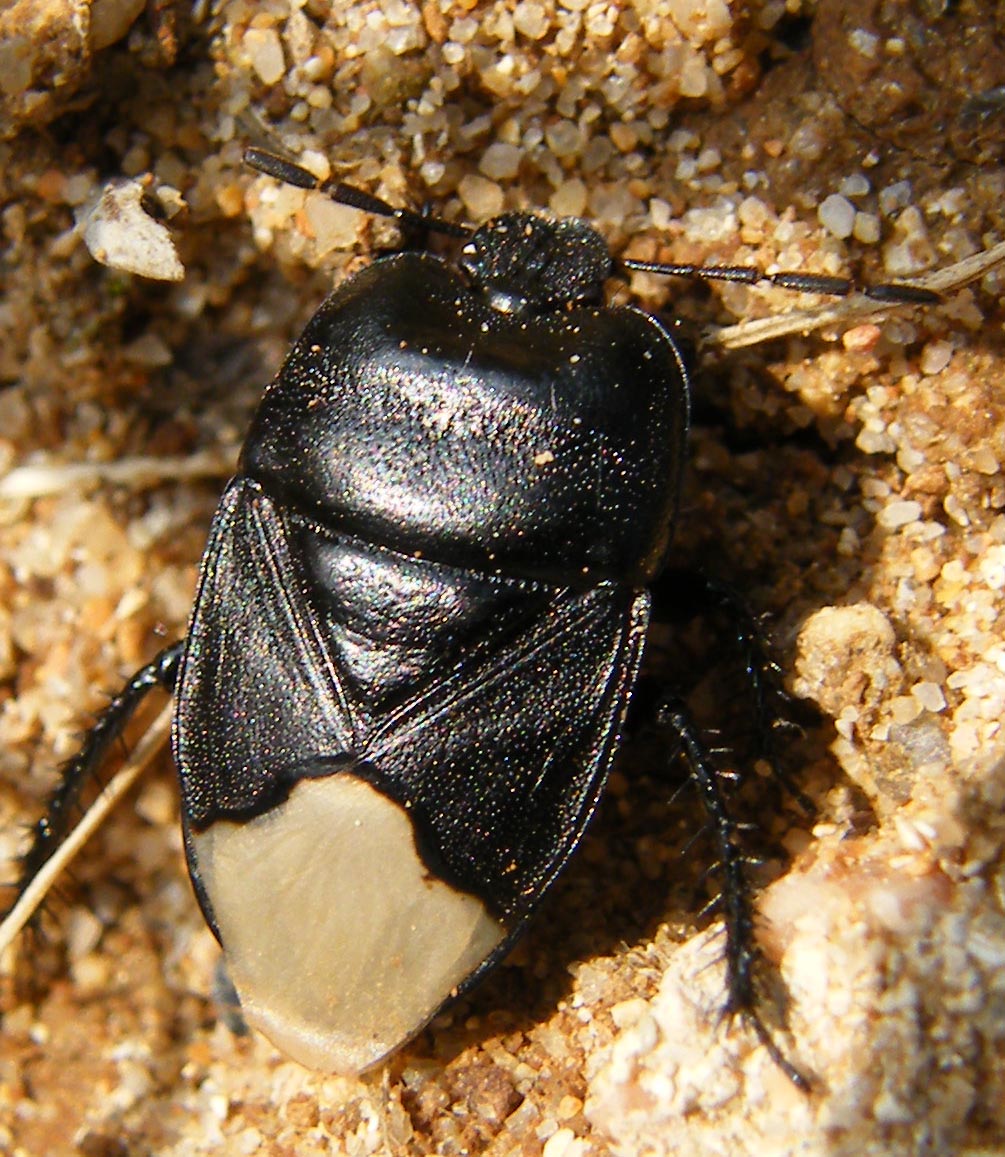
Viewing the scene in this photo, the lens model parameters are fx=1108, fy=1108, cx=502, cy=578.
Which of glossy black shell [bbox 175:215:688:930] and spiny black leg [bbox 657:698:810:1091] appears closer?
spiny black leg [bbox 657:698:810:1091]

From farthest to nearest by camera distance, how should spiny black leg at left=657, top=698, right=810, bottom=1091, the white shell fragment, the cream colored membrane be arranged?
the white shell fragment < the cream colored membrane < spiny black leg at left=657, top=698, right=810, bottom=1091

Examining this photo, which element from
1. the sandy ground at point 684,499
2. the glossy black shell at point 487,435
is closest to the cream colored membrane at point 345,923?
the sandy ground at point 684,499

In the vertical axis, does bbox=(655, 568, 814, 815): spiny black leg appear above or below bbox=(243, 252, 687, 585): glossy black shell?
below

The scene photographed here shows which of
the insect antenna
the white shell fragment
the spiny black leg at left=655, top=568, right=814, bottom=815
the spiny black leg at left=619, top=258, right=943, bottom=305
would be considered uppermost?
the spiny black leg at left=619, top=258, right=943, bottom=305

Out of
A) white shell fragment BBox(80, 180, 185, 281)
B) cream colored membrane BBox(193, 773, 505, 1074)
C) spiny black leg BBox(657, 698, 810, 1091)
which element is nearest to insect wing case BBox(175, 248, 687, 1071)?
cream colored membrane BBox(193, 773, 505, 1074)

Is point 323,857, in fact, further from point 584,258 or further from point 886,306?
point 886,306

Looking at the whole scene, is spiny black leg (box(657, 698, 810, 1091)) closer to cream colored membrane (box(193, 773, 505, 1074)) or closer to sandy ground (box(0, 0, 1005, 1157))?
sandy ground (box(0, 0, 1005, 1157))

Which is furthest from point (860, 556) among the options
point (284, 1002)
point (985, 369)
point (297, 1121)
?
point (297, 1121)

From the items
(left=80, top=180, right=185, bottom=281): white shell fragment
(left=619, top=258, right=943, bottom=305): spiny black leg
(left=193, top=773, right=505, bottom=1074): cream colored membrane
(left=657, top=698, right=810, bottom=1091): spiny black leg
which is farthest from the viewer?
(left=80, top=180, right=185, bottom=281): white shell fragment
